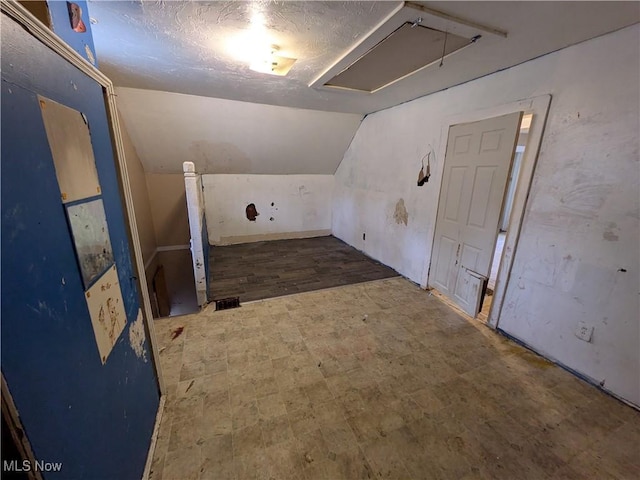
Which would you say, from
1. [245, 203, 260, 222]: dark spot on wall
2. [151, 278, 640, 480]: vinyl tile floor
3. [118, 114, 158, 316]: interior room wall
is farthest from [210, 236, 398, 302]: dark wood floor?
[118, 114, 158, 316]: interior room wall

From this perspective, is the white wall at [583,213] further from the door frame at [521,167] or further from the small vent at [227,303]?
the small vent at [227,303]

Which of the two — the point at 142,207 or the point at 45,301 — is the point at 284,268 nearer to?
the point at 142,207

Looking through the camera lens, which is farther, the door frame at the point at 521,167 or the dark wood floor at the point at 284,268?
the dark wood floor at the point at 284,268

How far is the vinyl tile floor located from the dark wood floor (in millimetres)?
746

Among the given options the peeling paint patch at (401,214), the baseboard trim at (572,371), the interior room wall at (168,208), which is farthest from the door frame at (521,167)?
the interior room wall at (168,208)

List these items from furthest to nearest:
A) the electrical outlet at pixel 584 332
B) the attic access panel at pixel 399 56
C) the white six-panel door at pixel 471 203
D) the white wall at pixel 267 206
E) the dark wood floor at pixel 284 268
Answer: the white wall at pixel 267 206, the dark wood floor at pixel 284 268, the white six-panel door at pixel 471 203, the electrical outlet at pixel 584 332, the attic access panel at pixel 399 56

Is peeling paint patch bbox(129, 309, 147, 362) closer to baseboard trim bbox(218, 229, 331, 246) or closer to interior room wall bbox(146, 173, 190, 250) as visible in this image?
baseboard trim bbox(218, 229, 331, 246)

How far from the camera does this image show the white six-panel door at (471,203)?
229 cm

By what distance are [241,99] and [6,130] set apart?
3.21 meters

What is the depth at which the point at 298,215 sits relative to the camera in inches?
220

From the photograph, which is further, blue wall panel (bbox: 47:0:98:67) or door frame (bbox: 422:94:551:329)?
door frame (bbox: 422:94:551:329)

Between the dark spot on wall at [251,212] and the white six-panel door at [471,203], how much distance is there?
11.5ft

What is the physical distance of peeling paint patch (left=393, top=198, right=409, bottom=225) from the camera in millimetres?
3547

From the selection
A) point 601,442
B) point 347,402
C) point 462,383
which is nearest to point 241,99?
point 347,402
